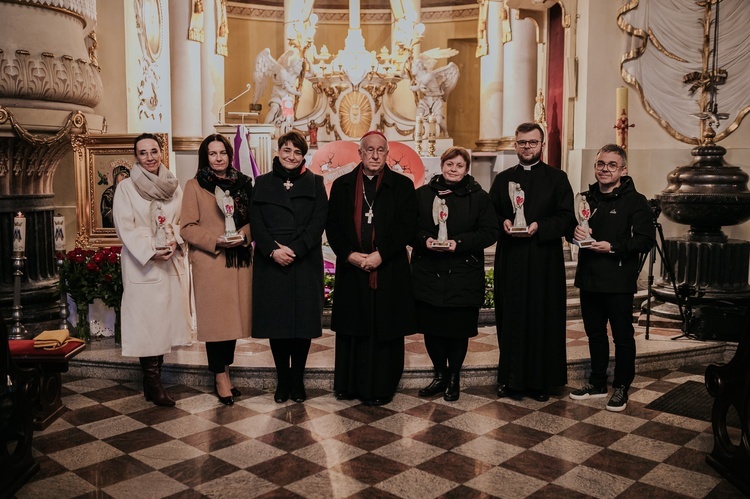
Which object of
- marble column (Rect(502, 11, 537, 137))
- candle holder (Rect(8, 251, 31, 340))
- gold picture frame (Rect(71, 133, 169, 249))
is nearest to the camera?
candle holder (Rect(8, 251, 31, 340))

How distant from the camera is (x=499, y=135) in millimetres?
11953

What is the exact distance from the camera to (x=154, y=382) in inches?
183

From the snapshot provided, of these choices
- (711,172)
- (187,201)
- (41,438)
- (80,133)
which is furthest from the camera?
(711,172)

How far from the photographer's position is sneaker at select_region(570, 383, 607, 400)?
4742 mm

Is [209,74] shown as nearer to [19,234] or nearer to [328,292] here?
[328,292]

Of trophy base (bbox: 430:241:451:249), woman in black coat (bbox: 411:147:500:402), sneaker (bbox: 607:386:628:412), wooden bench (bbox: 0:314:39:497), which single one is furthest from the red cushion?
sneaker (bbox: 607:386:628:412)

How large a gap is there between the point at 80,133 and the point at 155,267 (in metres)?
2.38

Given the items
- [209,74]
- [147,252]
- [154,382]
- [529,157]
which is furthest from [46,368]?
[209,74]

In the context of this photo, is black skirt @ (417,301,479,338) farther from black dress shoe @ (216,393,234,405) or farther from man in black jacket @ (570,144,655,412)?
black dress shoe @ (216,393,234,405)

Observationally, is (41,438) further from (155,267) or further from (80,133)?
(80,133)

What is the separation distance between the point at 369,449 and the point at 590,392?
165 centimetres

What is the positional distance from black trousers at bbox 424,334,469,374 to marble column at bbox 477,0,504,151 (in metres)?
7.61

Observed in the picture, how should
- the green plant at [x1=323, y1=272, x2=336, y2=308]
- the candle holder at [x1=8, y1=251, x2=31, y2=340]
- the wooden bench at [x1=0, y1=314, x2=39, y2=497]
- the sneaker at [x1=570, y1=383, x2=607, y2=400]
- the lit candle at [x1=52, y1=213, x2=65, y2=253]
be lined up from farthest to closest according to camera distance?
the green plant at [x1=323, y1=272, x2=336, y2=308]
the lit candle at [x1=52, y1=213, x2=65, y2=253]
the candle holder at [x1=8, y1=251, x2=31, y2=340]
the sneaker at [x1=570, y1=383, x2=607, y2=400]
the wooden bench at [x1=0, y1=314, x2=39, y2=497]

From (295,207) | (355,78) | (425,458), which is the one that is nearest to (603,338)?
(425,458)
